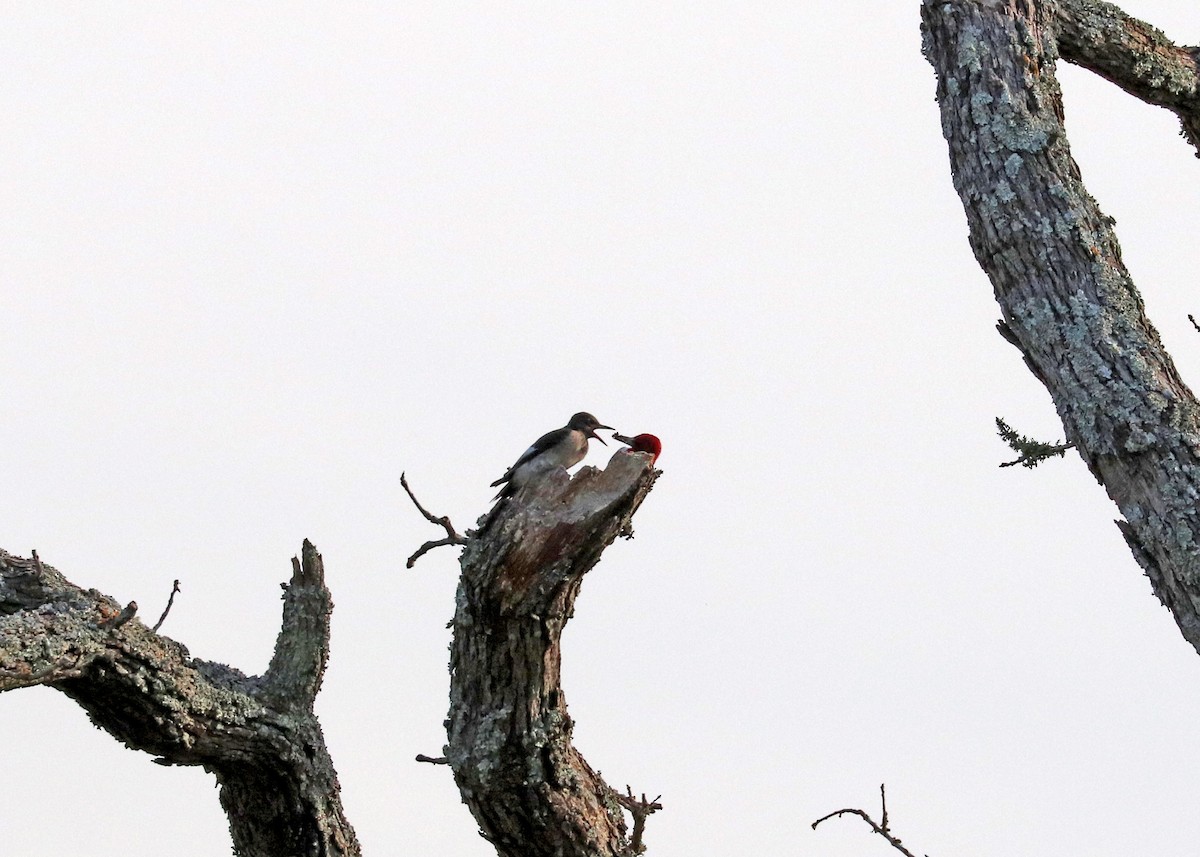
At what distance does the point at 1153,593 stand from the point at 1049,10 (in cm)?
233

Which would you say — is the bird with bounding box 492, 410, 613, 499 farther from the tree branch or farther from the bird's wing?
the tree branch

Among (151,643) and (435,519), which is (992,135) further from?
(151,643)

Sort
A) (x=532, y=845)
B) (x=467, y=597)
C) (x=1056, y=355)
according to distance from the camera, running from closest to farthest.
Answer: (x=1056, y=355) → (x=467, y=597) → (x=532, y=845)

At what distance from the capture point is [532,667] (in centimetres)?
493

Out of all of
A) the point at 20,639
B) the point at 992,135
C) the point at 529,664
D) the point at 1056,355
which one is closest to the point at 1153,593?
the point at 1056,355

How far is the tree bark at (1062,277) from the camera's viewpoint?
165 inches

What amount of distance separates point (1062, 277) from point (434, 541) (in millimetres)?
2572

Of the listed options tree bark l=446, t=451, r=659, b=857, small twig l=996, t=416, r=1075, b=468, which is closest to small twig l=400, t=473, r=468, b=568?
tree bark l=446, t=451, r=659, b=857

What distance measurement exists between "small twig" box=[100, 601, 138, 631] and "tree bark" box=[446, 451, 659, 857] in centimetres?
128

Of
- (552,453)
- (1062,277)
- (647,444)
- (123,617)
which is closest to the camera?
(1062,277)

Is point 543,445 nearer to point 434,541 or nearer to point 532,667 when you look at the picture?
point 434,541

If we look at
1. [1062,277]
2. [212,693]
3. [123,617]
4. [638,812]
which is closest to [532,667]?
[638,812]

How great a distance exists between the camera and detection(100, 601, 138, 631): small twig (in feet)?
17.3

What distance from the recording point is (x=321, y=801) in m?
5.91
